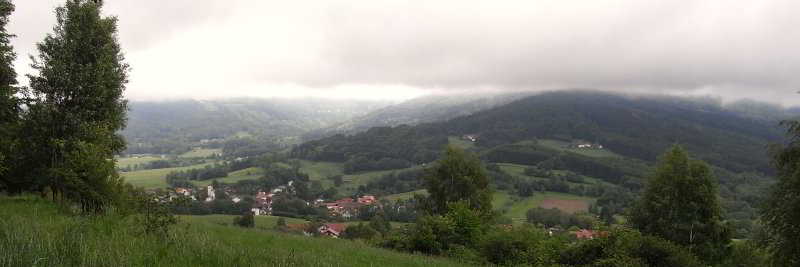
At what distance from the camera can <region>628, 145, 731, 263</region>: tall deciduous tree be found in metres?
29.2

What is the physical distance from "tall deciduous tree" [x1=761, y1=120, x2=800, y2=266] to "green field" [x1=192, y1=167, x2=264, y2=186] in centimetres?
14334

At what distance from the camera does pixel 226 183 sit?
140125 mm

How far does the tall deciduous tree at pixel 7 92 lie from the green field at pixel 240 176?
126505mm

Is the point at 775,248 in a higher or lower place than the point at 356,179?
higher

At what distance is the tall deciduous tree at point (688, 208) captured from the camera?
29.2 m

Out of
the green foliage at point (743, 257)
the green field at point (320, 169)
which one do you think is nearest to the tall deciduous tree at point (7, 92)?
the green foliage at point (743, 257)

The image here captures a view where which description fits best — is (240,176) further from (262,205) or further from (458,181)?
(458,181)

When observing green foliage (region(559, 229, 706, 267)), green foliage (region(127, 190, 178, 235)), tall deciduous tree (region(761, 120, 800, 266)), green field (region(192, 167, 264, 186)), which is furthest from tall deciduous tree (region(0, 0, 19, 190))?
green field (region(192, 167, 264, 186))

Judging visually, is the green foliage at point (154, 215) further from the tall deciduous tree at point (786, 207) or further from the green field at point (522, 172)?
the green field at point (522, 172)

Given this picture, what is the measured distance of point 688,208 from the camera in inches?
1172

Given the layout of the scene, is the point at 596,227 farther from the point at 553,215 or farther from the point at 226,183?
the point at 226,183

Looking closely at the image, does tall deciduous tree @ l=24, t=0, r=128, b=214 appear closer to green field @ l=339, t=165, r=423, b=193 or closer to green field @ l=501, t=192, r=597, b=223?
green field @ l=501, t=192, r=597, b=223

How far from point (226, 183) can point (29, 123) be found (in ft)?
419

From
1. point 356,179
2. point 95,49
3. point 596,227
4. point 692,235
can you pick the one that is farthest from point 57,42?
point 356,179
